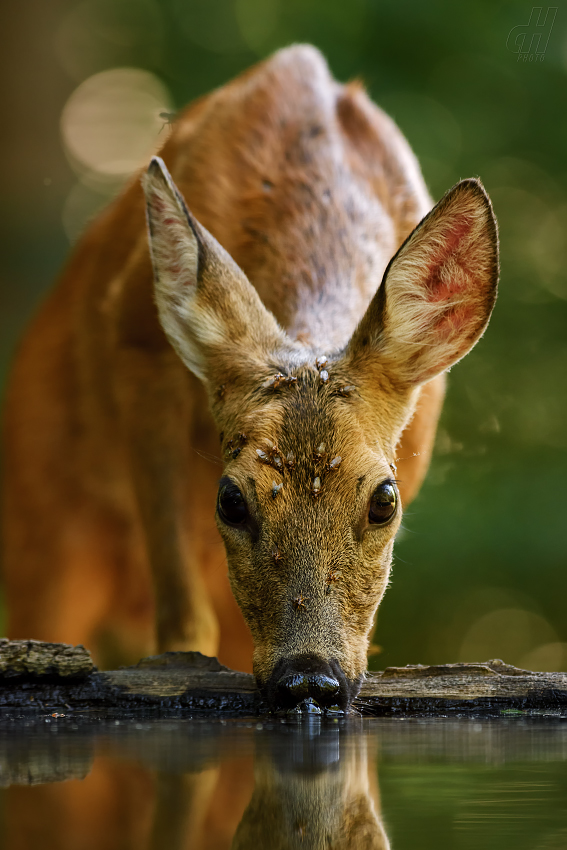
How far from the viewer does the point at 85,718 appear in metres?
4.25

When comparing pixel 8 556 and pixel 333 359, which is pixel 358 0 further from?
pixel 333 359

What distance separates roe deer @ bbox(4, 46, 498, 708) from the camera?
167 inches

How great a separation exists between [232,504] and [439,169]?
7.73 m

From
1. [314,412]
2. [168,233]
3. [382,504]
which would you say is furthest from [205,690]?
[168,233]

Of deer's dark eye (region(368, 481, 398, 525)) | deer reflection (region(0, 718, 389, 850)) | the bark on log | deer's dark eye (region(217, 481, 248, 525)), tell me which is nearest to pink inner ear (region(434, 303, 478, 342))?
deer's dark eye (region(368, 481, 398, 525))

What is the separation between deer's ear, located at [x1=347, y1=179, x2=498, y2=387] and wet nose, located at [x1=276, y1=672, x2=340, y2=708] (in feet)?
4.71

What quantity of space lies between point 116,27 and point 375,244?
6838 millimetres

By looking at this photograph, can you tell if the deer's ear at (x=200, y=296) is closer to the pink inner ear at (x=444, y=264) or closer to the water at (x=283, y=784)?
the pink inner ear at (x=444, y=264)

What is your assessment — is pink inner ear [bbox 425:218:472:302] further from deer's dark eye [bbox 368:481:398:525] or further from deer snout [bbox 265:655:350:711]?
deer snout [bbox 265:655:350:711]

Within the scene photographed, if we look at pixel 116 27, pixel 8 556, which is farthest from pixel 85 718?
pixel 116 27

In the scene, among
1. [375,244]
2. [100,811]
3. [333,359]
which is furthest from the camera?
[375,244]

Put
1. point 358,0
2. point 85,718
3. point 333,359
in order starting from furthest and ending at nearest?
point 358,0 < point 333,359 < point 85,718

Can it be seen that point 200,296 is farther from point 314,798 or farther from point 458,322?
point 314,798

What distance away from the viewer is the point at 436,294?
4945 mm
